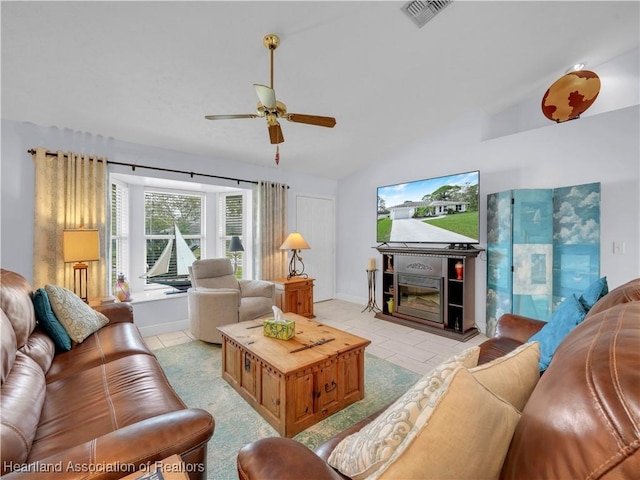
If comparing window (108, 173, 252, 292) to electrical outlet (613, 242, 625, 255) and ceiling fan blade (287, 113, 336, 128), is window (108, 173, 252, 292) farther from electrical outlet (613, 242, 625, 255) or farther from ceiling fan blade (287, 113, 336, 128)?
electrical outlet (613, 242, 625, 255)

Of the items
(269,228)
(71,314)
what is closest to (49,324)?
(71,314)

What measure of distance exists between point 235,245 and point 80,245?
77.7 inches

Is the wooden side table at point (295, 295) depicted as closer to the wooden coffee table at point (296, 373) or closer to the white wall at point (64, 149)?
the white wall at point (64, 149)

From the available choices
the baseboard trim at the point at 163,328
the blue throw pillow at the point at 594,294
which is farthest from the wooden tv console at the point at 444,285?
the baseboard trim at the point at 163,328

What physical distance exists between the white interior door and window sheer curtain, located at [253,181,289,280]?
17.6 inches

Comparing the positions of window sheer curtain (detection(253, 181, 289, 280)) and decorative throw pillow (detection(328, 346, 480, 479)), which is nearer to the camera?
decorative throw pillow (detection(328, 346, 480, 479))

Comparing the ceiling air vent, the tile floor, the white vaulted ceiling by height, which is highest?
the ceiling air vent

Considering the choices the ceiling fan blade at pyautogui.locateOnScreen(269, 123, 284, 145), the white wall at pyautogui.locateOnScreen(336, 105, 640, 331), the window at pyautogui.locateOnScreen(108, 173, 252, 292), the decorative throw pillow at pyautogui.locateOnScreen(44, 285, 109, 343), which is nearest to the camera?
the decorative throw pillow at pyautogui.locateOnScreen(44, 285, 109, 343)

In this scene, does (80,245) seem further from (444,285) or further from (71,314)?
(444,285)

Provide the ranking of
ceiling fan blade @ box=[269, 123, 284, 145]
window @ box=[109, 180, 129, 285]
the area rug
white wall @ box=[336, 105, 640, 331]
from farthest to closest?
window @ box=[109, 180, 129, 285], white wall @ box=[336, 105, 640, 331], ceiling fan blade @ box=[269, 123, 284, 145], the area rug

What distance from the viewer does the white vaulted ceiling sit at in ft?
6.57

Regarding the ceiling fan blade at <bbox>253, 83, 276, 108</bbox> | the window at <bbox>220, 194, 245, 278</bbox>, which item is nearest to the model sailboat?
the window at <bbox>220, 194, 245, 278</bbox>

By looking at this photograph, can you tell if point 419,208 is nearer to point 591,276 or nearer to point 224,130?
point 591,276

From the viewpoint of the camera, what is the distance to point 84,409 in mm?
1254
